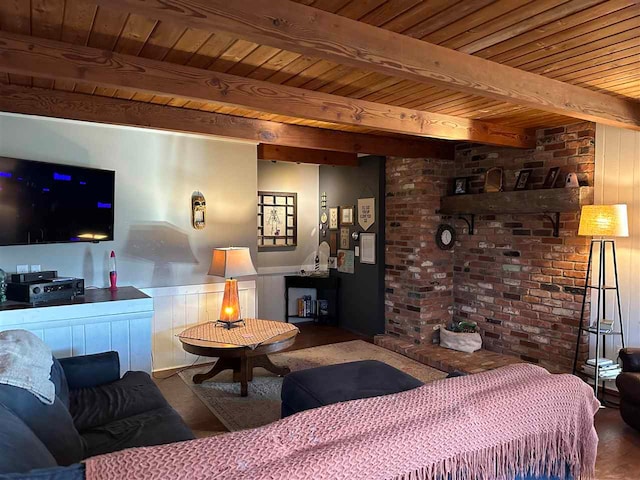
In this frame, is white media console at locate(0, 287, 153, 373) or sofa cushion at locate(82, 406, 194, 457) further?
white media console at locate(0, 287, 153, 373)

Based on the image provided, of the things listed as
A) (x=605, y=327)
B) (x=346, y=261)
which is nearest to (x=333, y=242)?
(x=346, y=261)

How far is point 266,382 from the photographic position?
3910mm

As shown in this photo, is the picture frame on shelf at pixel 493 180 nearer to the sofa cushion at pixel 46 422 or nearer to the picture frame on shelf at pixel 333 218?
the picture frame on shelf at pixel 333 218

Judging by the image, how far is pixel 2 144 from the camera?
3453 mm

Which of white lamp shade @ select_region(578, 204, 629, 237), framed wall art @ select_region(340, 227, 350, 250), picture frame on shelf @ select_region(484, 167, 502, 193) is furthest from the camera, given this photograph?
framed wall art @ select_region(340, 227, 350, 250)

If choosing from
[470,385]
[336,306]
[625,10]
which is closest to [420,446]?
[470,385]

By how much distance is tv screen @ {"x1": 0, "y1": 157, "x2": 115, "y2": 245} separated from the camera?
305 cm

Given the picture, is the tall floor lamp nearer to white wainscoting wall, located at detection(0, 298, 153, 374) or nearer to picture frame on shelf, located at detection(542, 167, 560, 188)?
picture frame on shelf, located at detection(542, 167, 560, 188)

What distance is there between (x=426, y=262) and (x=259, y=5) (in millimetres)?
3822

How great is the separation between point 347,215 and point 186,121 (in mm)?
2960

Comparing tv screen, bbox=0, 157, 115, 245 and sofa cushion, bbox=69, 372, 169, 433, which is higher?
tv screen, bbox=0, 157, 115, 245

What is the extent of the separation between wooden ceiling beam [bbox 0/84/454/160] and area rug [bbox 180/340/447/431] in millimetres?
2111

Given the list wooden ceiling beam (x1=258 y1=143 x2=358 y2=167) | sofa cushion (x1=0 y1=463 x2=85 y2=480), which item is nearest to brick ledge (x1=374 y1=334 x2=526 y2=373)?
wooden ceiling beam (x1=258 y1=143 x2=358 y2=167)

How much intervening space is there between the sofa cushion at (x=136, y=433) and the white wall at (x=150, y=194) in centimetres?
208
